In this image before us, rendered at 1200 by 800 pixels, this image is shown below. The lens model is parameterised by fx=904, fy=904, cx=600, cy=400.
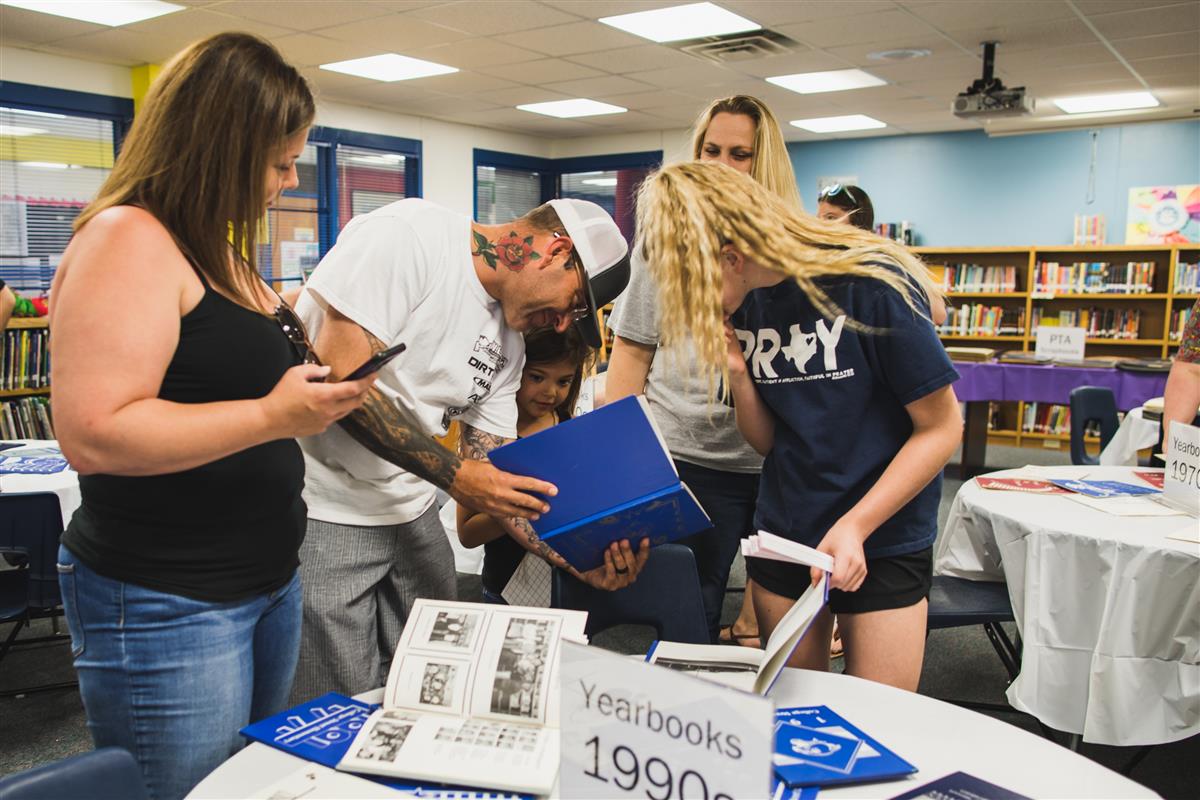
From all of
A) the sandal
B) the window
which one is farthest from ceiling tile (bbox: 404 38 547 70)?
the sandal

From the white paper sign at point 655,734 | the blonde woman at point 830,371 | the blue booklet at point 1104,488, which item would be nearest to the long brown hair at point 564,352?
the blonde woman at point 830,371

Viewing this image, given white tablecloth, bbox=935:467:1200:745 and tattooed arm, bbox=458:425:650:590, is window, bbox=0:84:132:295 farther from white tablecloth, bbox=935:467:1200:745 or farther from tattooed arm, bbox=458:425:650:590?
white tablecloth, bbox=935:467:1200:745

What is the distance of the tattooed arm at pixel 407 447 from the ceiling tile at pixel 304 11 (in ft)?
13.9

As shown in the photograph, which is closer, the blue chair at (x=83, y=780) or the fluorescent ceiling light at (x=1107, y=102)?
the blue chair at (x=83, y=780)

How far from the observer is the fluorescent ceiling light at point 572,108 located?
26.6ft

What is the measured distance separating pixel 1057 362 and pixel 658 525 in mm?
5462

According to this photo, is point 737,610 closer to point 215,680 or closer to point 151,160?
point 215,680

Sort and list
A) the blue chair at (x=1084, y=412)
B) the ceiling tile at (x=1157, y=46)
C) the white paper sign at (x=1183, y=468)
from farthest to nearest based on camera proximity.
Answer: the ceiling tile at (x=1157, y=46) → the blue chair at (x=1084, y=412) → the white paper sign at (x=1183, y=468)

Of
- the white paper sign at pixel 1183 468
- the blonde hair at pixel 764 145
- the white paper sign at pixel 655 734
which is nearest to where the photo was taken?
the white paper sign at pixel 655 734

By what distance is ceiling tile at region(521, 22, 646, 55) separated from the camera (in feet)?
17.9

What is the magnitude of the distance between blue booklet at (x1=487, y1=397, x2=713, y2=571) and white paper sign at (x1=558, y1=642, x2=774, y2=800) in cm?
46

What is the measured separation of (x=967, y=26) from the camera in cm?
530

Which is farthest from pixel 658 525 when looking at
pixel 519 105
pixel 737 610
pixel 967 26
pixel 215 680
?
pixel 519 105

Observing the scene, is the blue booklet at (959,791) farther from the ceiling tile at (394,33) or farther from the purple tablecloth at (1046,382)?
the ceiling tile at (394,33)
